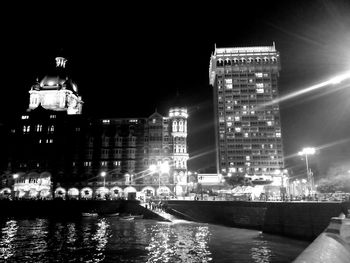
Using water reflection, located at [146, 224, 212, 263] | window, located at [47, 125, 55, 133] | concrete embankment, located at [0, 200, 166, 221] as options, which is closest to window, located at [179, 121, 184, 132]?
concrete embankment, located at [0, 200, 166, 221]

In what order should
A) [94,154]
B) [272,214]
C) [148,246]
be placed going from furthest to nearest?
[94,154], [272,214], [148,246]

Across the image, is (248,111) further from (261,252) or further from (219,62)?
(261,252)

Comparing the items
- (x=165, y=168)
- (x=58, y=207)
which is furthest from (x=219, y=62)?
(x=58, y=207)

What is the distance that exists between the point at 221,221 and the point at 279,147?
111m

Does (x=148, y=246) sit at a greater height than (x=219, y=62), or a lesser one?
lesser

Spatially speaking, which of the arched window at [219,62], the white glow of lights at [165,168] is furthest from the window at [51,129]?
the arched window at [219,62]

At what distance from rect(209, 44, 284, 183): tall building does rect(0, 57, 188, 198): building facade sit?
43693 millimetres

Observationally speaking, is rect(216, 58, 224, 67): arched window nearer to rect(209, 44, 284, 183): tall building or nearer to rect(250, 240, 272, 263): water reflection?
rect(209, 44, 284, 183): tall building

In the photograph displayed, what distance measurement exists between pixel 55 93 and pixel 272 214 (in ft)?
413

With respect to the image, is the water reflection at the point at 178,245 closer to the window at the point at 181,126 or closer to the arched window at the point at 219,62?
the window at the point at 181,126

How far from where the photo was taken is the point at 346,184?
3029 inches

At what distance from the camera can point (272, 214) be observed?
158ft

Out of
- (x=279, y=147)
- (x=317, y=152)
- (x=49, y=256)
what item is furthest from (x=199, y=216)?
(x=279, y=147)

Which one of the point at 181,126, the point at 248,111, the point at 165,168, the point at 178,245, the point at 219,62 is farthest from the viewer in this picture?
the point at 219,62
